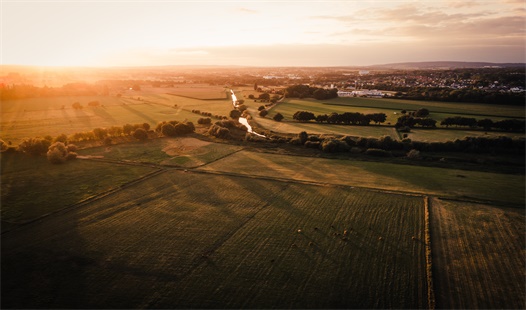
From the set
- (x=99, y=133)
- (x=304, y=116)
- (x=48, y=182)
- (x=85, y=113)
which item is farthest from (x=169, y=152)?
(x=85, y=113)

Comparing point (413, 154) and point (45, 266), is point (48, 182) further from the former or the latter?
point (413, 154)

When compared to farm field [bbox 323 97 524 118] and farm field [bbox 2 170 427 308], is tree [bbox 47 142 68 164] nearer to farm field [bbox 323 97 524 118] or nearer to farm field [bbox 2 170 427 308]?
farm field [bbox 2 170 427 308]

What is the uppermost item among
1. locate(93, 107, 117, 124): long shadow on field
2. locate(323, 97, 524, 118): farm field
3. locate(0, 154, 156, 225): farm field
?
locate(323, 97, 524, 118): farm field

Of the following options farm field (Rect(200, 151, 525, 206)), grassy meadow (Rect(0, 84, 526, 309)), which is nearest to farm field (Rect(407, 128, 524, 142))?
grassy meadow (Rect(0, 84, 526, 309))

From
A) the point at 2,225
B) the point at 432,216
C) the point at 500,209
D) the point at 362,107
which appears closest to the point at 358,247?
the point at 432,216

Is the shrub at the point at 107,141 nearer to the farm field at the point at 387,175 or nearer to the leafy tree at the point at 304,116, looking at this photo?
the farm field at the point at 387,175

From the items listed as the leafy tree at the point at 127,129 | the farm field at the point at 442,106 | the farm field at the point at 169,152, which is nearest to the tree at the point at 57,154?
the farm field at the point at 169,152
